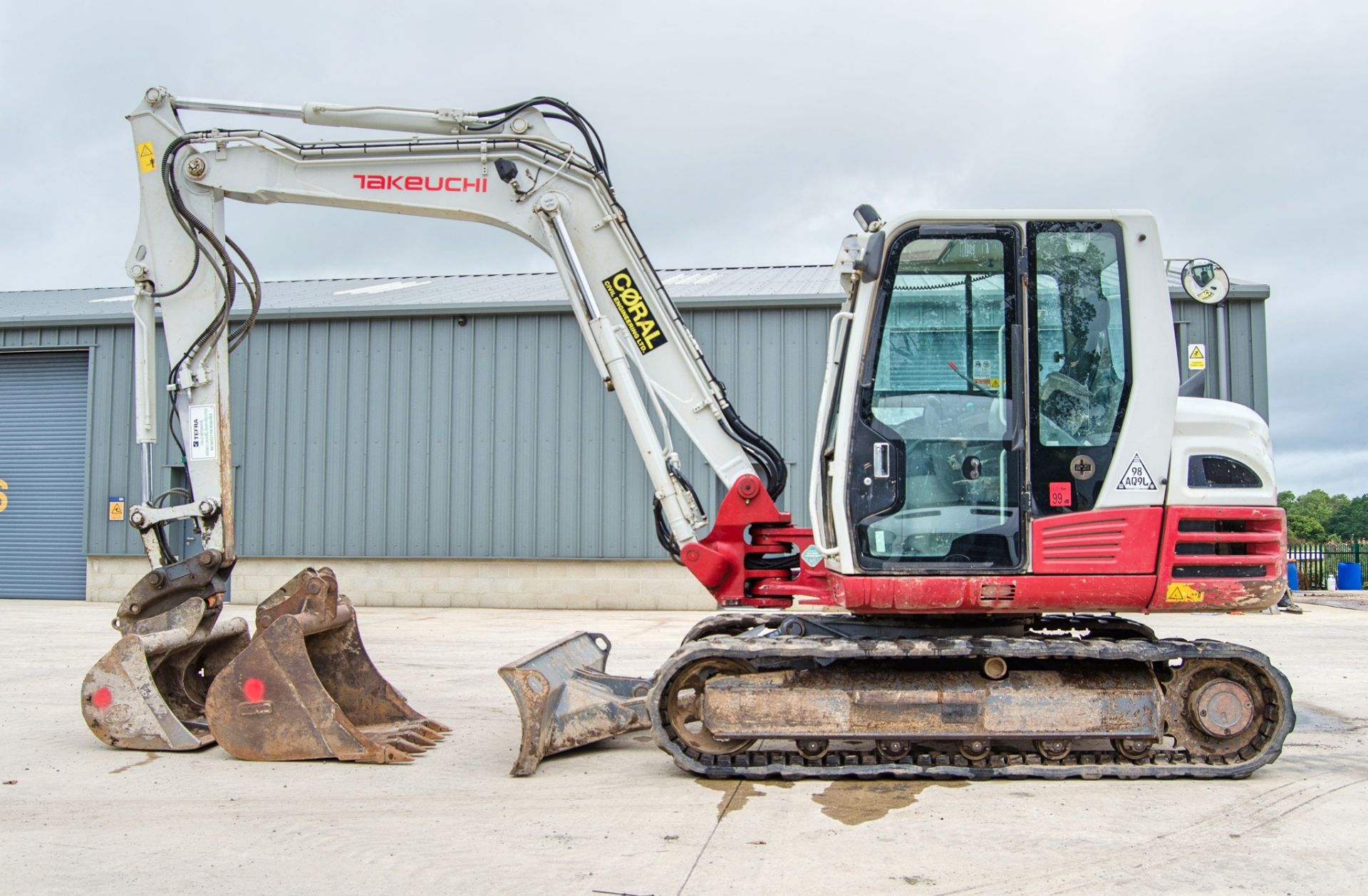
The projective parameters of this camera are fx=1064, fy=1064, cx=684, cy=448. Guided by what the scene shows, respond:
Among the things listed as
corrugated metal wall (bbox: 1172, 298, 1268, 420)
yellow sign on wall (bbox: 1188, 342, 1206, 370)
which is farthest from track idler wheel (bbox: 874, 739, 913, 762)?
corrugated metal wall (bbox: 1172, 298, 1268, 420)

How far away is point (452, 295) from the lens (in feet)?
65.7

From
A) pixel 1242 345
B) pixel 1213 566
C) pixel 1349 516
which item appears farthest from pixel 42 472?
pixel 1349 516

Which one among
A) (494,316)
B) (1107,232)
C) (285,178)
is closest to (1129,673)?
(1107,232)

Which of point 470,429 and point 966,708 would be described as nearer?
point 966,708

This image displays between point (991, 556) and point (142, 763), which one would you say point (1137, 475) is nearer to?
point (991, 556)

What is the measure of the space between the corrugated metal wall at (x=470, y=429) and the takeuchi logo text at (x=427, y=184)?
937 centimetres

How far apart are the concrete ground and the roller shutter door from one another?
44.6ft

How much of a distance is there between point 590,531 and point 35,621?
8.10 meters

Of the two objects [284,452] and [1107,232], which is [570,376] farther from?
[1107,232]

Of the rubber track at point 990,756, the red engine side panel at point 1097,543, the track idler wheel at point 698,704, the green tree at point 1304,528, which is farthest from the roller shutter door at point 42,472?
the green tree at point 1304,528

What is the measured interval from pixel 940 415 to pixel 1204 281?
1.78 m

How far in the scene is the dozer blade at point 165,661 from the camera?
6734 millimetres

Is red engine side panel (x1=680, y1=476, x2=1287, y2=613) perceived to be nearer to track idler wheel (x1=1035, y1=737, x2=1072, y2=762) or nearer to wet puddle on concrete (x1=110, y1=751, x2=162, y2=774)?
track idler wheel (x1=1035, y1=737, x2=1072, y2=762)

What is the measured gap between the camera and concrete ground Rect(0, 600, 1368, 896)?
4387 mm
